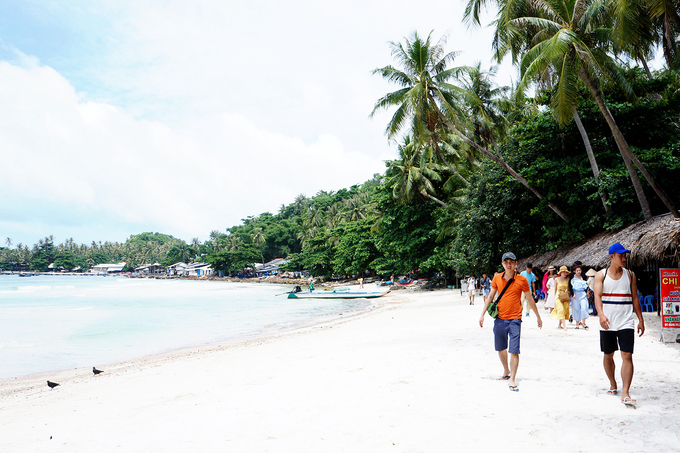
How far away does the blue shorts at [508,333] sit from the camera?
5000 mm

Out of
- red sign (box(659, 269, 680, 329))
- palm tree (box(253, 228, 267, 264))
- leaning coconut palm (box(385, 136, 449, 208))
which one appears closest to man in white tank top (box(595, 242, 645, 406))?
red sign (box(659, 269, 680, 329))

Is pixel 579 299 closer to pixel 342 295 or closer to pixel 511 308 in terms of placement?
pixel 511 308

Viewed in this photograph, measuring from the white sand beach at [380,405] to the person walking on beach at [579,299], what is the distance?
503 millimetres

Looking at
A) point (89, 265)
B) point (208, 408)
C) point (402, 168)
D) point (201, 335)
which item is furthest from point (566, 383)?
point (89, 265)

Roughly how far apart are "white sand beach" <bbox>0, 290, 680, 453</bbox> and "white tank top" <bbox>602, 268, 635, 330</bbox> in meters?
0.82

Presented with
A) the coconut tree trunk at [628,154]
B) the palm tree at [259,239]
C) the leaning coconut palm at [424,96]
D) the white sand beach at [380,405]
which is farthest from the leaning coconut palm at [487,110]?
the palm tree at [259,239]

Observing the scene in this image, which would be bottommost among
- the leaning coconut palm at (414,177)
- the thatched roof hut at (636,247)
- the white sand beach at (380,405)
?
the white sand beach at (380,405)

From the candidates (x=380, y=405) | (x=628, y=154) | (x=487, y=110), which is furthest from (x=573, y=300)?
(x=487, y=110)

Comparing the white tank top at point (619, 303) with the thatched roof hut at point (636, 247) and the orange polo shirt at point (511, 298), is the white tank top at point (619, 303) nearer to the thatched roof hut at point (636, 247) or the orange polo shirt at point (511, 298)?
the orange polo shirt at point (511, 298)

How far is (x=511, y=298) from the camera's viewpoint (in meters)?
5.01

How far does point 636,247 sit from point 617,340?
727cm

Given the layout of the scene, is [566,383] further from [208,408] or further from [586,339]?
[208,408]

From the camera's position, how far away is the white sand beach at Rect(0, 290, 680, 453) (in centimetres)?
382

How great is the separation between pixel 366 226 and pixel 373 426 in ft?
130
